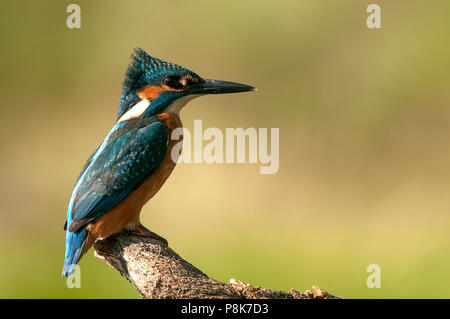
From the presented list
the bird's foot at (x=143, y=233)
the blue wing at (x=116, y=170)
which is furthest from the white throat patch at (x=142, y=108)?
the bird's foot at (x=143, y=233)

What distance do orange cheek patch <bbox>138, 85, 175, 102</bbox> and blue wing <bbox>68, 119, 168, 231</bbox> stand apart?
0.17 m

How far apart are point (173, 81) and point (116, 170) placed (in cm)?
68

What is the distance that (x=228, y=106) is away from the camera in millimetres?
8180

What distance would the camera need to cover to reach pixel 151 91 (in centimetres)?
402

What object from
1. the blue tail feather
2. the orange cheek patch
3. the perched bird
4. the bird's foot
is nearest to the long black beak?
the perched bird

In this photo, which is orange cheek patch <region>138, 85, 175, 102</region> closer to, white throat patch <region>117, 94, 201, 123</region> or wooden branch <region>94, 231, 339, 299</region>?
white throat patch <region>117, 94, 201, 123</region>

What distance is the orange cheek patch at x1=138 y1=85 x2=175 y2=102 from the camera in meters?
4.00

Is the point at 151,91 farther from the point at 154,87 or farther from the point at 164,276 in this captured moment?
the point at 164,276

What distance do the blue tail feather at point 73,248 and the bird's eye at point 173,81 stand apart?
105cm

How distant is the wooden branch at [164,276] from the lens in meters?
3.25

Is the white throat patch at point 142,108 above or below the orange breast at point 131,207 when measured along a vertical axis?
above

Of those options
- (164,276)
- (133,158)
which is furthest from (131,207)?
(164,276)

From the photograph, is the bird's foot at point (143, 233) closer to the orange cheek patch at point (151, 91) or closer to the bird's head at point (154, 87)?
the bird's head at point (154, 87)
